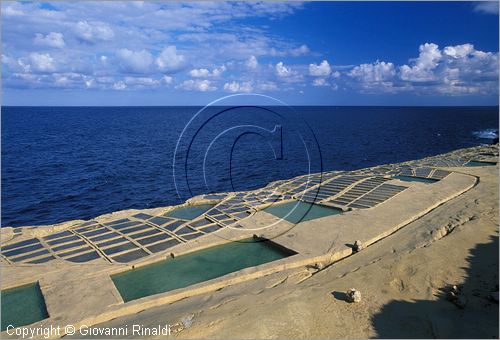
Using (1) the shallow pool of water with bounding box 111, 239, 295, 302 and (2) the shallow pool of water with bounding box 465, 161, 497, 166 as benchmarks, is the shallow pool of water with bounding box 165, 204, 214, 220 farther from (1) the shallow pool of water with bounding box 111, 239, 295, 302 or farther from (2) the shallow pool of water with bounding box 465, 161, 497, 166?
(2) the shallow pool of water with bounding box 465, 161, 497, 166

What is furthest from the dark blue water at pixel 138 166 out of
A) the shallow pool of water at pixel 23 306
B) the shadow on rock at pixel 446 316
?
the shadow on rock at pixel 446 316

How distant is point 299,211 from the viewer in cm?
2614

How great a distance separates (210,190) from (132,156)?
27.7 metres

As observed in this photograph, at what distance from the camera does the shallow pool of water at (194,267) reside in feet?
53.5

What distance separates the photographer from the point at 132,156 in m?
64.6

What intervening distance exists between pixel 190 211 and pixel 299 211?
860cm

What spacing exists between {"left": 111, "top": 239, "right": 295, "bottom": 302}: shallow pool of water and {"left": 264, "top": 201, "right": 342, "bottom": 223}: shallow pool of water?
15.2 feet

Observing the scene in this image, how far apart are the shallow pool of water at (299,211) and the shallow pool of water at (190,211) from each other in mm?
5081

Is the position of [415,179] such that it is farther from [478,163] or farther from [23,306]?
[23,306]

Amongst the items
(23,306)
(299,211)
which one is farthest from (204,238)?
(23,306)

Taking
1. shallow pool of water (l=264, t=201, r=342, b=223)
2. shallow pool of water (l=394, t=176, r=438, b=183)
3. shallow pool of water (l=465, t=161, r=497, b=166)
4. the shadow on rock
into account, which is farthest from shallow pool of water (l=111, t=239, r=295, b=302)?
shallow pool of water (l=465, t=161, r=497, b=166)

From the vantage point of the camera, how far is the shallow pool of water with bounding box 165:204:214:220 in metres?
26.1

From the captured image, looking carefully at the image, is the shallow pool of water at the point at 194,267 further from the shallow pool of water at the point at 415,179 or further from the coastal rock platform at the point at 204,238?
the shallow pool of water at the point at 415,179

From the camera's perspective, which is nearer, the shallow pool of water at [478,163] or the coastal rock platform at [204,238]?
the coastal rock platform at [204,238]
